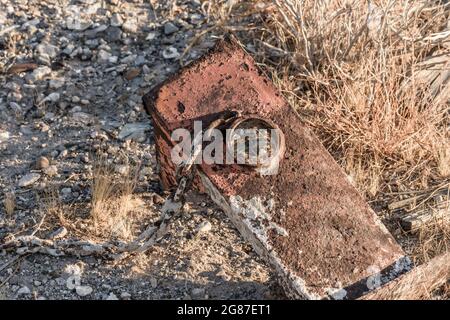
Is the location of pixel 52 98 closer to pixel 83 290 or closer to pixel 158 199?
pixel 158 199

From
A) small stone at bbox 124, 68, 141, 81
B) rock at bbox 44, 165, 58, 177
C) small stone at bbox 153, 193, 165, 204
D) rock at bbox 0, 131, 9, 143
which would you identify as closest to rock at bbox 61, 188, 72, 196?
rock at bbox 44, 165, 58, 177

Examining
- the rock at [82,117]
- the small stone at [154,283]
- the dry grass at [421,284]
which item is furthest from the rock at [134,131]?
the dry grass at [421,284]

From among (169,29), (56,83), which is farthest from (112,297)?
(169,29)

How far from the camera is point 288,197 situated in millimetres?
3553

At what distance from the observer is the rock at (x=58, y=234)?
4012mm

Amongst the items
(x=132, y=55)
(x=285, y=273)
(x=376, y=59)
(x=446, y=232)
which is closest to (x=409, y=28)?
(x=376, y=59)

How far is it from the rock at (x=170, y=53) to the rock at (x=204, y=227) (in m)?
1.40

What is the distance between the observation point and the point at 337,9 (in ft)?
15.8

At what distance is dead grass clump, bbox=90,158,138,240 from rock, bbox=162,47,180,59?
1118mm

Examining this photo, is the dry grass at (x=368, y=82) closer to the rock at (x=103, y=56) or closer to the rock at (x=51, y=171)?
the rock at (x=103, y=56)

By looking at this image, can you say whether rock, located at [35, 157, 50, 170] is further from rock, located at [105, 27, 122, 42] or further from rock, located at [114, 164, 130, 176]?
rock, located at [105, 27, 122, 42]

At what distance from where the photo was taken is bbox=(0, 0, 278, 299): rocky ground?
3844 millimetres

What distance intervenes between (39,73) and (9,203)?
1121mm

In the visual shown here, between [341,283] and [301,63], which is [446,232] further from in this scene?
[301,63]
